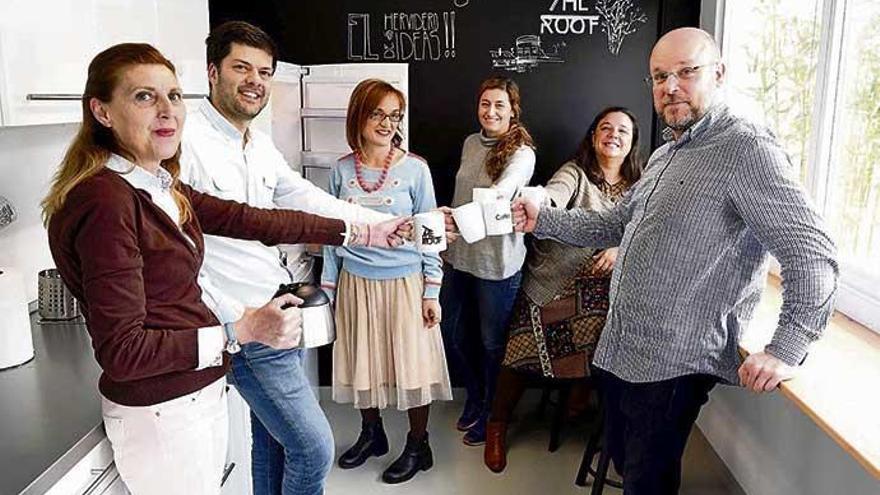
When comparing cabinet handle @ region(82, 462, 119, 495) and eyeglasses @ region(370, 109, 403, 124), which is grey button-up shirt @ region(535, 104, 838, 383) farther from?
cabinet handle @ region(82, 462, 119, 495)

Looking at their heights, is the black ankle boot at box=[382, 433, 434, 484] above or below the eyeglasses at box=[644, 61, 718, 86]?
below

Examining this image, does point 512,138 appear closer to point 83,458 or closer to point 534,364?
point 534,364

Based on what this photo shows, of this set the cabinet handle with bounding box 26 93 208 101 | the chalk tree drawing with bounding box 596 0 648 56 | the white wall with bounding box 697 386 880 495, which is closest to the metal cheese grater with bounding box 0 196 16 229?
the cabinet handle with bounding box 26 93 208 101

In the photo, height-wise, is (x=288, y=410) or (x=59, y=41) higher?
(x=59, y=41)

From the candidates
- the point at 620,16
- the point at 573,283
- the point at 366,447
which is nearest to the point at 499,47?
the point at 620,16

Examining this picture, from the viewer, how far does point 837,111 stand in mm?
2377

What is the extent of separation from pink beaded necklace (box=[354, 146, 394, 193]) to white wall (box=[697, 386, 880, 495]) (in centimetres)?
149

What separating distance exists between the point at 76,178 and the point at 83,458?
1.51 ft

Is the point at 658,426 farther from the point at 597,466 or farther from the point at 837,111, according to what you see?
the point at 837,111

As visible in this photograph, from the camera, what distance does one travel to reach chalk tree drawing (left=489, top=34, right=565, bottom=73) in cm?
336

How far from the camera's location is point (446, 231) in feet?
7.17

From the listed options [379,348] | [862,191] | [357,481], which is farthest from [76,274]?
[862,191]

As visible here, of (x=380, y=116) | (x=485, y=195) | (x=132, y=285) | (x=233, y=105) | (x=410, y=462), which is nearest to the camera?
(x=132, y=285)

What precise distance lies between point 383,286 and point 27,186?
1191 millimetres
